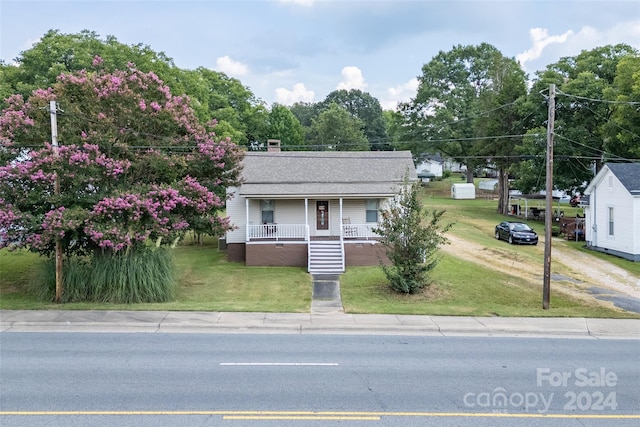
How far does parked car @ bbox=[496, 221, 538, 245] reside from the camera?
1289 inches

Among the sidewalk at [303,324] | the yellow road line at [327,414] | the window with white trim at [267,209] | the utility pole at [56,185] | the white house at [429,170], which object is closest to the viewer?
the yellow road line at [327,414]

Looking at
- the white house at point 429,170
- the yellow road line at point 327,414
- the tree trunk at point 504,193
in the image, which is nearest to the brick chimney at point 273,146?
the tree trunk at point 504,193

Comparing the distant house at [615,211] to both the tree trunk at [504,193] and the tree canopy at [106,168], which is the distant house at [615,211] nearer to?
the tree trunk at [504,193]

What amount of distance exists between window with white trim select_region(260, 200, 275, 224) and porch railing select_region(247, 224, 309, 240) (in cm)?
104

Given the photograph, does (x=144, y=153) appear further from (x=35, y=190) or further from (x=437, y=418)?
(x=437, y=418)

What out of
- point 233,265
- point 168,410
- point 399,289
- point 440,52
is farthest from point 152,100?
point 440,52

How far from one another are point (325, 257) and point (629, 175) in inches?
802

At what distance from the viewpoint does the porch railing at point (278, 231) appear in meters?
25.8

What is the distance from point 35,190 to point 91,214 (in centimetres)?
237

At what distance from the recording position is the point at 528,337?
519 inches

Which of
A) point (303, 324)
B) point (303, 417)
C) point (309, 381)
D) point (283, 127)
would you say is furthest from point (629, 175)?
point (283, 127)

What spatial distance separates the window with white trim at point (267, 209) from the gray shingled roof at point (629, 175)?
21.3 m

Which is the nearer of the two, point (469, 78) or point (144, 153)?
point (144, 153)

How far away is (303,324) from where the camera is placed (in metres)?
13.9
